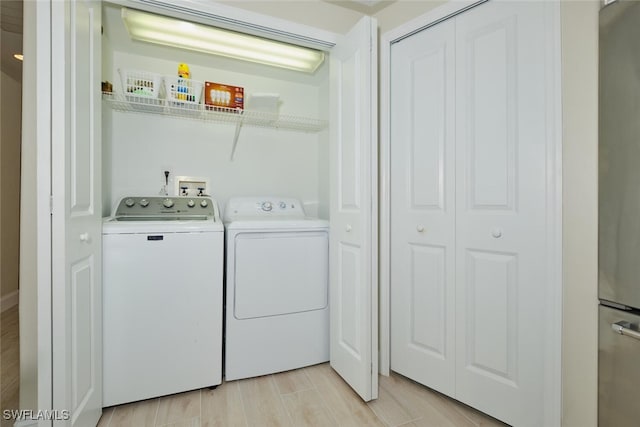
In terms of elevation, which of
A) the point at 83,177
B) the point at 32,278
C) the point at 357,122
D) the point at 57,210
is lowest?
the point at 32,278

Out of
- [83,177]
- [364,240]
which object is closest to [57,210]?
[83,177]

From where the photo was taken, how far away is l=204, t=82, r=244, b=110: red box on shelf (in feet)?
6.37

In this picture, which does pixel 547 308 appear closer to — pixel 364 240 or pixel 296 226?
pixel 364 240

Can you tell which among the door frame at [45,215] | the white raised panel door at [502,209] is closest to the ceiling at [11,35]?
the door frame at [45,215]

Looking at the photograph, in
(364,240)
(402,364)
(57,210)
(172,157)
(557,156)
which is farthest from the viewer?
(172,157)

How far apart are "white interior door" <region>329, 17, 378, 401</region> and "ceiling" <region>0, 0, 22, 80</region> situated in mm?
1479

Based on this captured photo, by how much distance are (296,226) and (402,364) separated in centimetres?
107

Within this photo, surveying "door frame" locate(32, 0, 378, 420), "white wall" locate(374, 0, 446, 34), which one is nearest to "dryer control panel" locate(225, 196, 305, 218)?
"door frame" locate(32, 0, 378, 420)

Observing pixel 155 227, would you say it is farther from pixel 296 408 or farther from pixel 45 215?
pixel 296 408

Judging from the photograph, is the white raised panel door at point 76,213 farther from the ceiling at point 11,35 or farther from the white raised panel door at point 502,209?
the white raised panel door at point 502,209

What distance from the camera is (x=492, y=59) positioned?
1387mm

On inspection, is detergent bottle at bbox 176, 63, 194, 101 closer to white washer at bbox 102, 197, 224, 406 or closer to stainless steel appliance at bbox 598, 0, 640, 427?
white washer at bbox 102, 197, 224, 406

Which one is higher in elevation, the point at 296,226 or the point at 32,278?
the point at 296,226

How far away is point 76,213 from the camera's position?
45.4 inches
